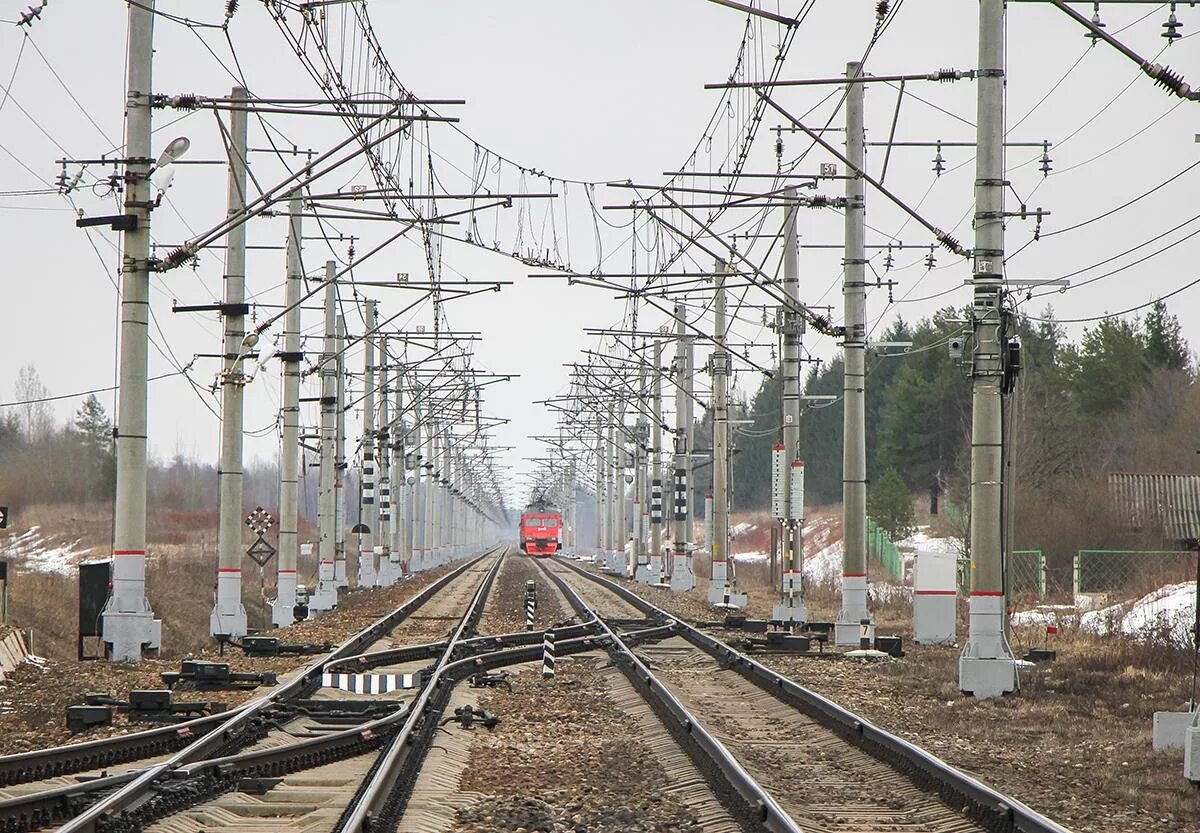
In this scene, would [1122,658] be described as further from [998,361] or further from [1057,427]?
[1057,427]

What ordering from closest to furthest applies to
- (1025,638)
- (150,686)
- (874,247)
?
(150,686)
(1025,638)
(874,247)

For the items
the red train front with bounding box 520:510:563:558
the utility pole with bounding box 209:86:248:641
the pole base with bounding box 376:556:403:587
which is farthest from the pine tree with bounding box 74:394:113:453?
the utility pole with bounding box 209:86:248:641

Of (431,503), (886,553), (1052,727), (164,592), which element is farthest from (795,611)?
(431,503)

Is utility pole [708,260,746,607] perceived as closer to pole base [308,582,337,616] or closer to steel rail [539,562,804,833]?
pole base [308,582,337,616]

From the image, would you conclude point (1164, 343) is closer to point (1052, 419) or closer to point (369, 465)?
point (1052, 419)

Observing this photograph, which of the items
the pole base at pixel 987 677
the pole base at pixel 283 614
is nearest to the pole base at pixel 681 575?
the pole base at pixel 283 614

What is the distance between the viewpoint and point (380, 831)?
31.2 ft

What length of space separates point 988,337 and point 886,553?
39.9 meters

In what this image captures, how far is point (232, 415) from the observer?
27.7 m

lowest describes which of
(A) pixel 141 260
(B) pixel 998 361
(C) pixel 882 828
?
(C) pixel 882 828

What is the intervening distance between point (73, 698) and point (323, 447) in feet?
77.5

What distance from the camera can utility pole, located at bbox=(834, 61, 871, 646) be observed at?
86.3 ft

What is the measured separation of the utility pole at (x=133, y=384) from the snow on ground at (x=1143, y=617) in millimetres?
13893

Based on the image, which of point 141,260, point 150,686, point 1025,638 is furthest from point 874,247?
point 150,686
